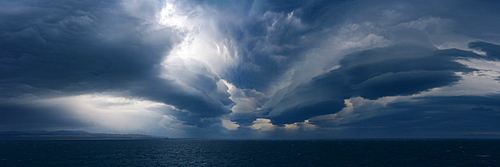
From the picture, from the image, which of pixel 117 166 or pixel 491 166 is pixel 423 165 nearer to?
pixel 491 166

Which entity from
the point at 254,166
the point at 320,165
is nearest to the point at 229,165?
the point at 254,166

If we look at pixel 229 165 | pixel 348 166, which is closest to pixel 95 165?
pixel 229 165

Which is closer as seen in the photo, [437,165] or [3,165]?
[437,165]

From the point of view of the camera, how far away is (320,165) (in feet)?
229

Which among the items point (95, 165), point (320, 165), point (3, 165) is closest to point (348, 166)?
point (320, 165)

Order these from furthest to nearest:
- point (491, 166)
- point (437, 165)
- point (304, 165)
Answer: point (304, 165) → point (437, 165) → point (491, 166)

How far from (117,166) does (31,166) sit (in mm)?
22802

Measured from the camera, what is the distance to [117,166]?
69.9 m

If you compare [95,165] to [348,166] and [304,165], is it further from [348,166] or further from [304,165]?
[348,166]

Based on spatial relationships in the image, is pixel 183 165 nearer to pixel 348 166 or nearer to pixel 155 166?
pixel 155 166

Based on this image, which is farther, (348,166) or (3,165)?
(3,165)

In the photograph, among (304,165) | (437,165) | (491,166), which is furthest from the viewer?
(304,165)

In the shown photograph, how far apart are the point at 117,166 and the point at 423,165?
79984 mm

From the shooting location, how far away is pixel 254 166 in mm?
69500
